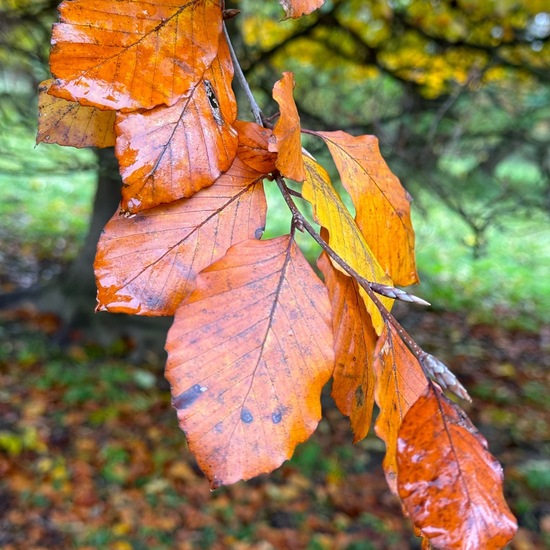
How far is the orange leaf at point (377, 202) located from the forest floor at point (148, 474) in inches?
101

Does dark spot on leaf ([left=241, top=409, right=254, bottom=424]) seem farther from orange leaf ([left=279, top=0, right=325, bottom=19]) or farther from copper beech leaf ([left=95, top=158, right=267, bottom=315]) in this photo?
orange leaf ([left=279, top=0, right=325, bottom=19])

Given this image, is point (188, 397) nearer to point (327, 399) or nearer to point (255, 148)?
point (255, 148)

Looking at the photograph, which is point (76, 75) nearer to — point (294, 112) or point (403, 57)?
point (294, 112)

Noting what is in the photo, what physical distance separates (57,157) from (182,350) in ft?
9.91

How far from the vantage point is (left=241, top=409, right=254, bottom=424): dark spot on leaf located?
0.37 meters

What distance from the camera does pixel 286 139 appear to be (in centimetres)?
38

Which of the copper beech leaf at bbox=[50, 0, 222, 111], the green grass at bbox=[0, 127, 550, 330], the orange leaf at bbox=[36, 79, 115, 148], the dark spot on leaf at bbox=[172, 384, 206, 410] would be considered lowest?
the green grass at bbox=[0, 127, 550, 330]

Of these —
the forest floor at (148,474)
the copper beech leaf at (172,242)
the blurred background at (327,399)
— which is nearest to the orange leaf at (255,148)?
the copper beech leaf at (172,242)

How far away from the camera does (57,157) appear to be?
306cm

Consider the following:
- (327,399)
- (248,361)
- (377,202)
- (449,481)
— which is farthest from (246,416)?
(327,399)

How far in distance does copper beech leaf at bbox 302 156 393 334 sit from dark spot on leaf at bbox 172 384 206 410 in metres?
0.14

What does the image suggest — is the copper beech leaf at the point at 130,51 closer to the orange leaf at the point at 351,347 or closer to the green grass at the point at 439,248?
the orange leaf at the point at 351,347

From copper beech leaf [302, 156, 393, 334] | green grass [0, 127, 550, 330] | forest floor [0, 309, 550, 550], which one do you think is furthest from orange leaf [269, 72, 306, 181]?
green grass [0, 127, 550, 330]

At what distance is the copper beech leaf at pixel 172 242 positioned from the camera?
405 millimetres
